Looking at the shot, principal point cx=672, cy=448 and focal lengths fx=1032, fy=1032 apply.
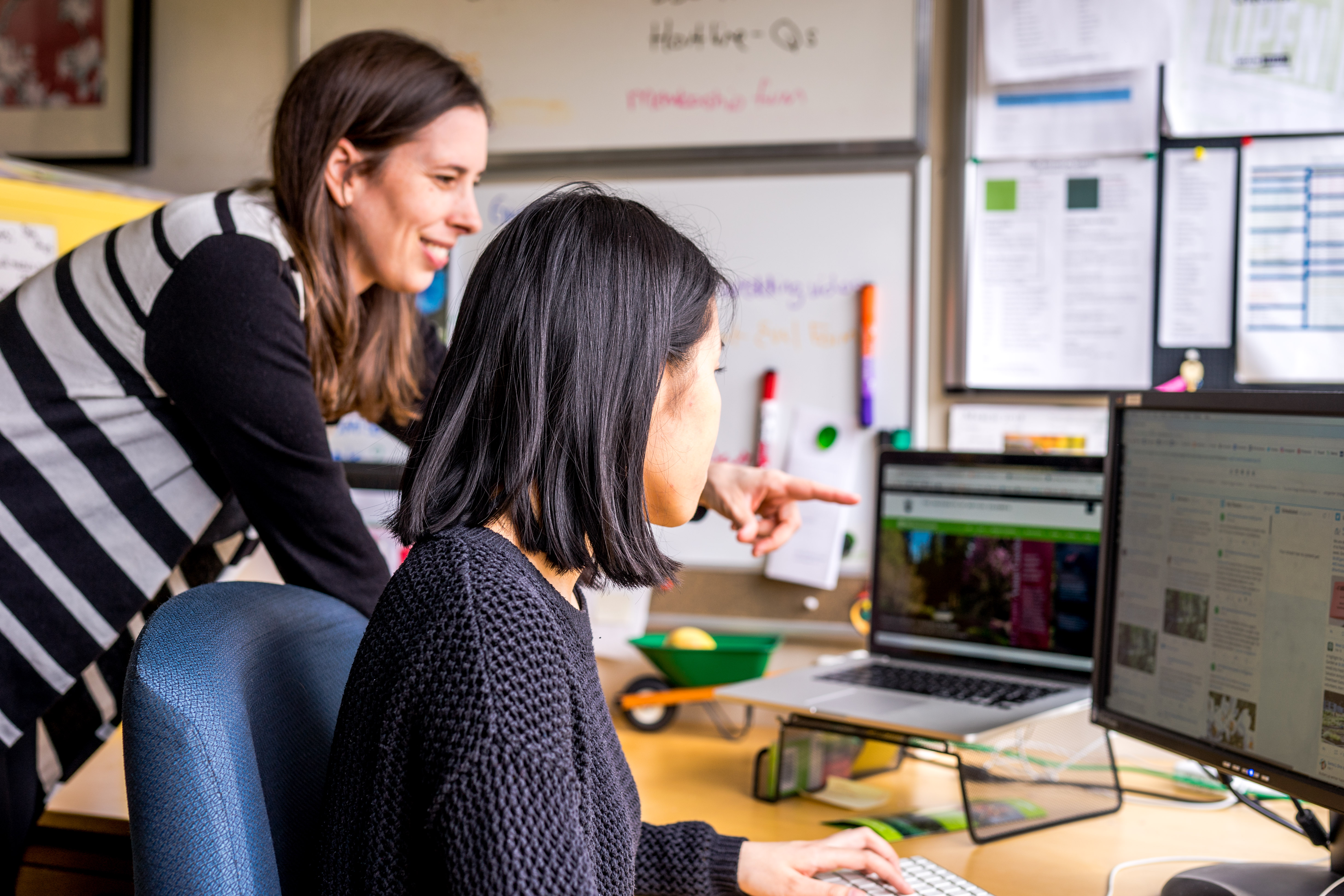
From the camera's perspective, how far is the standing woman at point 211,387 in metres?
0.90

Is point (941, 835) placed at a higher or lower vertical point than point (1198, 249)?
lower

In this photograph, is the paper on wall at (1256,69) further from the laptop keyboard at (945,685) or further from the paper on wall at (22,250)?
the paper on wall at (22,250)

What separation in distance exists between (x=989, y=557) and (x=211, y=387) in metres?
0.87

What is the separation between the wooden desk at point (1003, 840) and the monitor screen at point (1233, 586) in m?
0.13

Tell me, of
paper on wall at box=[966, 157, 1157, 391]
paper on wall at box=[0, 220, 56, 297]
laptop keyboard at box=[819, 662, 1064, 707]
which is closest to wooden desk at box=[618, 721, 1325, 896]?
laptop keyboard at box=[819, 662, 1064, 707]

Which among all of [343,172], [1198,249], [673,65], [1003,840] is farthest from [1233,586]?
[673,65]

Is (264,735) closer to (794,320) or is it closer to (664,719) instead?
(664,719)

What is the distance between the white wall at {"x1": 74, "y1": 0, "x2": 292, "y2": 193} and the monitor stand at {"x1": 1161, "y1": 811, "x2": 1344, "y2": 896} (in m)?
1.59

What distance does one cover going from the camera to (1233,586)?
82 centimetres

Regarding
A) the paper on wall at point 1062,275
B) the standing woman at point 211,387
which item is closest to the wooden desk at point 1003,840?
the standing woman at point 211,387

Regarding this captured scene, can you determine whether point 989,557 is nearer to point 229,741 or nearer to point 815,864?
point 815,864

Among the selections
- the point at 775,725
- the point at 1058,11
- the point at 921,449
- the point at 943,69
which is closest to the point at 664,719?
the point at 775,725

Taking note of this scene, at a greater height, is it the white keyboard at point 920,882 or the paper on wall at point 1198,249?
the paper on wall at point 1198,249

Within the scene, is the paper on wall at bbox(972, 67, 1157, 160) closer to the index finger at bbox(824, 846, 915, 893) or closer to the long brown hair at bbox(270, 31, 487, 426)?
the long brown hair at bbox(270, 31, 487, 426)
